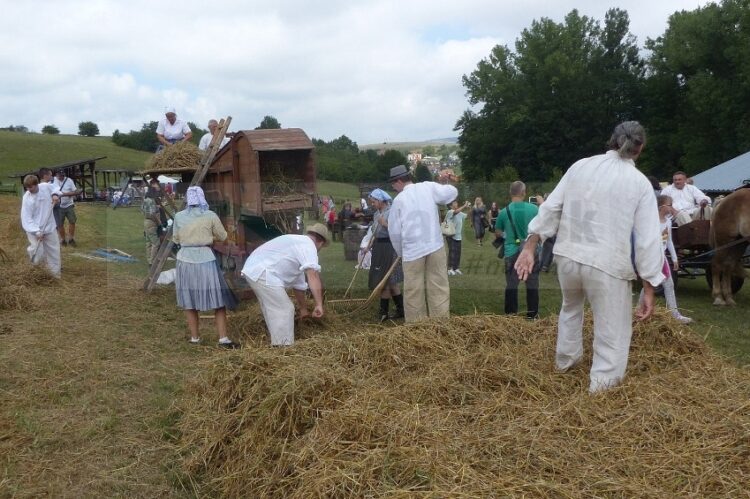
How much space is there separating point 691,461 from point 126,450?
3179mm

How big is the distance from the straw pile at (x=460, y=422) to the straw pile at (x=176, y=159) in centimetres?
543

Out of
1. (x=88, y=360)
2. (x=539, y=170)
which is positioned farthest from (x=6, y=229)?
(x=539, y=170)

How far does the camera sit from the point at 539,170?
48.5 m

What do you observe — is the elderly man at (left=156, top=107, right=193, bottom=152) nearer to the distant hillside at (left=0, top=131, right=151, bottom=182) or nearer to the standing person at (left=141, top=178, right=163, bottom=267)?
the standing person at (left=141, top=178, right=163, bottom=267)

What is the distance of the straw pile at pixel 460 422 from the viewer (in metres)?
3.16

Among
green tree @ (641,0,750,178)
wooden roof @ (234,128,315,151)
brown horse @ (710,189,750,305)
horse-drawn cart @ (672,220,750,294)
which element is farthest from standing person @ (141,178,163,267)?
green tree @ (641,0,750,178)

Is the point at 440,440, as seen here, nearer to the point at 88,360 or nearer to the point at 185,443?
the point at 185,443

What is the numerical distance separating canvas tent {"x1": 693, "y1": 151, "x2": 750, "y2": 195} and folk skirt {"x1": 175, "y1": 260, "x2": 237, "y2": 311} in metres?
15.9

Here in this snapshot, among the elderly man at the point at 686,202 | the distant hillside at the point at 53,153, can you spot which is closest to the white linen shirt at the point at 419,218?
the elderly man at the point at 686,202

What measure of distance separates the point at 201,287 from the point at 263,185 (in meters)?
1.92

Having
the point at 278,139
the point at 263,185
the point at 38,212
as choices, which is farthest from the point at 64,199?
the point at 278,139

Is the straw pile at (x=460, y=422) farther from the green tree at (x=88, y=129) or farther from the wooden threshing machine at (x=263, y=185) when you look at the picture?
the green tree at (x=88, y=129)

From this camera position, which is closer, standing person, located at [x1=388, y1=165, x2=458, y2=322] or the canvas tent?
standing person, located at [x1=388, y1=165, x2=458, y2=322]

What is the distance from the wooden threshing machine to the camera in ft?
28.6
